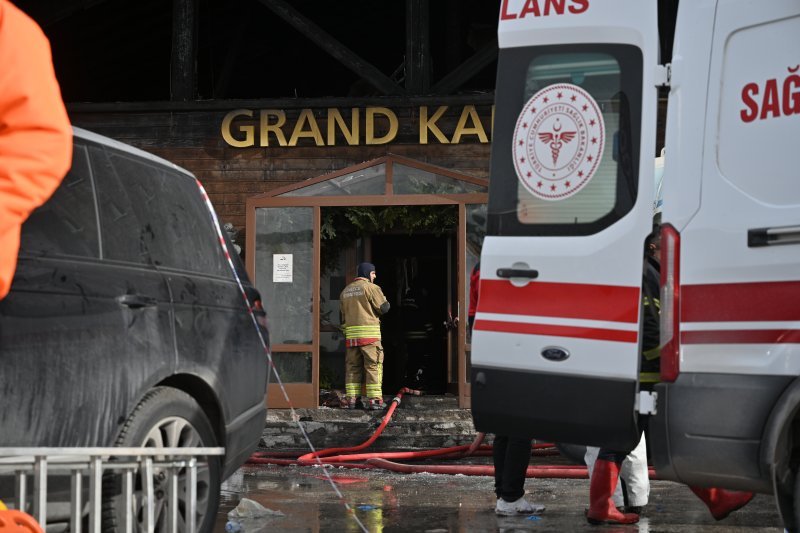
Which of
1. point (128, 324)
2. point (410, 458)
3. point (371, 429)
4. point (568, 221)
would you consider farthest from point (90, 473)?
point (371, 429)

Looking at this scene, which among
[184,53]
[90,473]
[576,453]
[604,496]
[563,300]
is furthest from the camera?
[184,53]

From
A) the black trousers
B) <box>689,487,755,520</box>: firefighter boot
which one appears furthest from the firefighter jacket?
<box>689,487,755,520</box>: firefighter boot

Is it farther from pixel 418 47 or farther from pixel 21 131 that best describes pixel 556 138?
pixel 418 47

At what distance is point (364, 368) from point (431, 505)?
6211 mm

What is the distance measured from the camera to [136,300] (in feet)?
13.9

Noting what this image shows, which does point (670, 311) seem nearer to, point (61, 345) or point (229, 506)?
point (61, 345)

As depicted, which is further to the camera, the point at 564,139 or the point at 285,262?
the point at 285,262

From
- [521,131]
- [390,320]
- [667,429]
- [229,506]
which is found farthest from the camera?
[390,320]

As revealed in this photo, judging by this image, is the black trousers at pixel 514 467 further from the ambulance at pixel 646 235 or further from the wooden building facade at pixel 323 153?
the wooden building facade at pixel 323 153

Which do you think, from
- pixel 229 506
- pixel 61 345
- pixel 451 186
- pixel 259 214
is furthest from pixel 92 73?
pixel 61 345

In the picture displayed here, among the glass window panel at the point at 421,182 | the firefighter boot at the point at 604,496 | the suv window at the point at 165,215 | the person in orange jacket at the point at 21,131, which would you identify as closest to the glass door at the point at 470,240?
the glass window panel at the point at 421,182

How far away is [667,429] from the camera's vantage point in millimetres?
4098

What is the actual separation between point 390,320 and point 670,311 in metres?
12.9

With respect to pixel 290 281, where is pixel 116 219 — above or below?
above
